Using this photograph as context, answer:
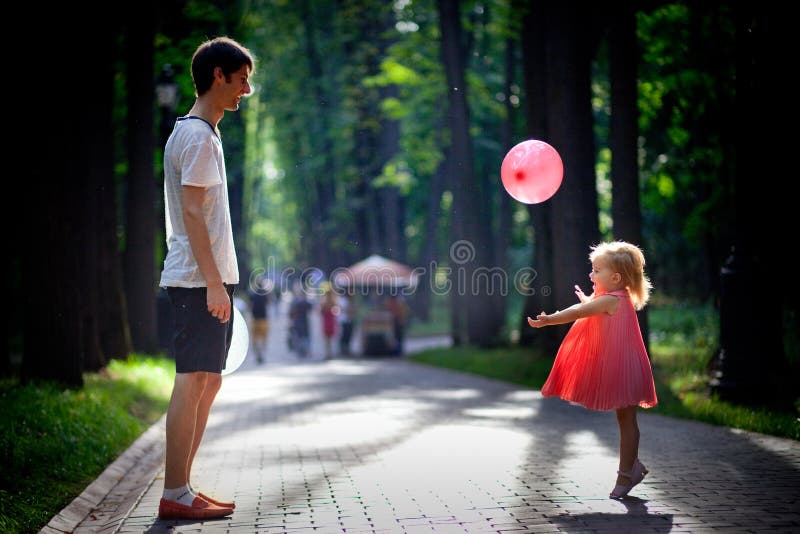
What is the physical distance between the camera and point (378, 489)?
6242mm

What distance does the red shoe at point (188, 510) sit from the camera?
5281mm

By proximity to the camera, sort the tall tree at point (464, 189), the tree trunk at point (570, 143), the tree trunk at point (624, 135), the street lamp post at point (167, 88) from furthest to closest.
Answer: the tall tree at point (464, 189) → the street lamp post at point (167, 88) → the tree trunk at point (570, 143) → the tree trunk at point (624, 135)

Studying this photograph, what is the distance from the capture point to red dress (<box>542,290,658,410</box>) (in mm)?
5770

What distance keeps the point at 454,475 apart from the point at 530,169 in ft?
9.48

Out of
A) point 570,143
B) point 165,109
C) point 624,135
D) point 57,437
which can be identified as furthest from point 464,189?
point 57,437

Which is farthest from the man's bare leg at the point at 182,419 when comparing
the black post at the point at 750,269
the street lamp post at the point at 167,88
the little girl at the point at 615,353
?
the street lamp post at the point at 167,88

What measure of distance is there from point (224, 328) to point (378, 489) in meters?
1.62

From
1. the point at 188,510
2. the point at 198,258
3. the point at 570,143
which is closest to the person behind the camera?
the point at 198,258

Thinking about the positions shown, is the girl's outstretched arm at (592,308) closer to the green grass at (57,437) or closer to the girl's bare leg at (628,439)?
the girl's bare leg at (628,439)

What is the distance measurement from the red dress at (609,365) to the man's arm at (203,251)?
2.04m

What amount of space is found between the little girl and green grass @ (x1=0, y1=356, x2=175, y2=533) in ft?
9.90

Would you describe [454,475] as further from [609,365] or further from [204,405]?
[204,405]

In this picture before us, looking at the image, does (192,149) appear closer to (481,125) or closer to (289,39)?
(481,125)

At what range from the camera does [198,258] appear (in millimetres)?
5047
